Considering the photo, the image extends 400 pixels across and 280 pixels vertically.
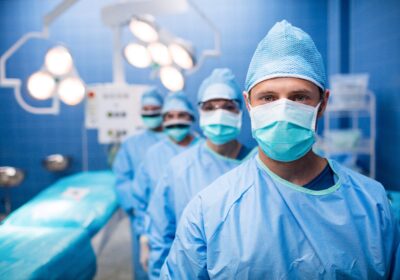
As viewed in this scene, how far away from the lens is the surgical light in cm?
238

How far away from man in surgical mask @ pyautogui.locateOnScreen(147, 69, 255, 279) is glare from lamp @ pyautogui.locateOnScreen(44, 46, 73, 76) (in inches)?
42.0

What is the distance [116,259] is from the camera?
310cm

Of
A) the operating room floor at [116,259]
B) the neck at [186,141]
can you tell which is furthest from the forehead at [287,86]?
the operating room floor at [116,259]

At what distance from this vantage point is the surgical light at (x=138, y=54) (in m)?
2.38

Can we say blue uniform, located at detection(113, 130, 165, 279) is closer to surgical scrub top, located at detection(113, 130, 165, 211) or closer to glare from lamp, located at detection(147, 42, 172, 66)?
surgical scrub top, located at detection(113, 130, 165, 211)

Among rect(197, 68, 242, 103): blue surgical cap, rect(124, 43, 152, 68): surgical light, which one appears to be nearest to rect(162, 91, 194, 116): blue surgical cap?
rect(124, 43, 152, 68): surgical light

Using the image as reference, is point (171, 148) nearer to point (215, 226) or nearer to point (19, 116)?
point (215, 226)

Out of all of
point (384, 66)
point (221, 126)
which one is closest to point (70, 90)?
point (221, 126)

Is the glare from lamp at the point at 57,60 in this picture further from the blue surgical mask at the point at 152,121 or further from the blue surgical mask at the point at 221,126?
the blue surgical mask at the point at 221,126

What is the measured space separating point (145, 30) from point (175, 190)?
1.16 m

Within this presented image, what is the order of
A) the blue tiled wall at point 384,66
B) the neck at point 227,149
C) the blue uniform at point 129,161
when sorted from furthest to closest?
the blue tiled wall at point 384,66 < the blue uniform at point 129,161 < the neck at point 227,149

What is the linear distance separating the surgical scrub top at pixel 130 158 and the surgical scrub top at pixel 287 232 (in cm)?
158

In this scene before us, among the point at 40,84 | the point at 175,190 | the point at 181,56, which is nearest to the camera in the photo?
the point at 175,190

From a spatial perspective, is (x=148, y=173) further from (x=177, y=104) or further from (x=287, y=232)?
(x=287, y=232)
